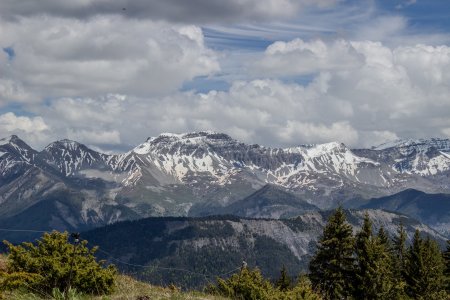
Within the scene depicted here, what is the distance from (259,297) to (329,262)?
35.7 metres

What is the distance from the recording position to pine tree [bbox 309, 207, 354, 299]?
57.5m

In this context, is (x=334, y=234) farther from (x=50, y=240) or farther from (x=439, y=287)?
(x=50, y=240)

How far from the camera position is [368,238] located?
56500 mm

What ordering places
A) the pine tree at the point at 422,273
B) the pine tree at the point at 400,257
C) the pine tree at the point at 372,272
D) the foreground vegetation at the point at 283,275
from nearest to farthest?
1. the foreground vegetation at the point at 283,275
2. the pine tree at the point at 372,272
3. the pine tree at the point at 422,273
4. the pine tree at the point at 400,257

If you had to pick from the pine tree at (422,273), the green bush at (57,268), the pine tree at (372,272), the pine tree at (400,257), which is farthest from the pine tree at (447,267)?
the green bush at (57,268)

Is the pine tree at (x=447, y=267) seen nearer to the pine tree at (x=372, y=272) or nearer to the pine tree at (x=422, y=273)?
the pine tree at (x=422, y=273)

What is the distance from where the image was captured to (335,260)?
57938 mm

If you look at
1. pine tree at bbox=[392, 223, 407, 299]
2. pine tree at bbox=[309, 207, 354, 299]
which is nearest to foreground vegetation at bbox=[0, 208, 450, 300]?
pine tree at bbox=[309, 207, 354, 299]

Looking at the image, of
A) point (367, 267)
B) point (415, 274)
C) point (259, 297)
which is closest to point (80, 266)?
point (259, 297)

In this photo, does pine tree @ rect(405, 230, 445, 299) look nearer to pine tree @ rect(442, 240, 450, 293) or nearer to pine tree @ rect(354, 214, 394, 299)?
pine tree @ rect(442, 240, 450, 293)

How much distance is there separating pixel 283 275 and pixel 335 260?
24.1m

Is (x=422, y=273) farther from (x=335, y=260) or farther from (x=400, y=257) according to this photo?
(x=335, y=260)

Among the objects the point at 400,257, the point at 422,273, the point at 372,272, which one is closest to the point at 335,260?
the point at 372,272

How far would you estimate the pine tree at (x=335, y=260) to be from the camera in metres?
57.5
